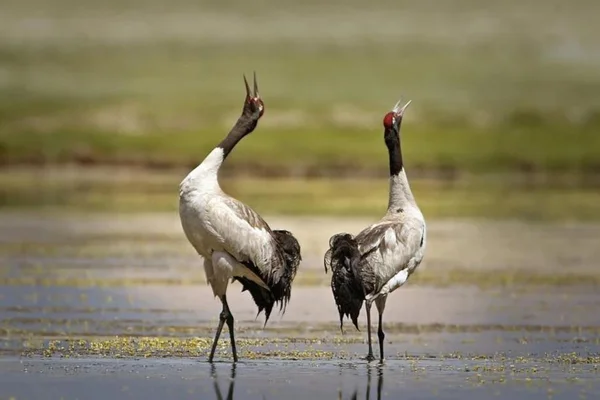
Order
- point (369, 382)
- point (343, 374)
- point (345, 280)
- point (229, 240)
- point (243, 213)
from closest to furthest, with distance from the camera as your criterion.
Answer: point (369, 382)
point (343, 374)
point (345, 280)
point (229, 240)
point (243, 213)

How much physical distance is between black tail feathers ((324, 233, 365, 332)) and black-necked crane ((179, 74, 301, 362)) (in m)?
0.82

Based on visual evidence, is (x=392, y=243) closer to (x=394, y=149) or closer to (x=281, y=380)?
(x=394, y=149)

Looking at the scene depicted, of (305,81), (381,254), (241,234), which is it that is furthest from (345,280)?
(305,81)

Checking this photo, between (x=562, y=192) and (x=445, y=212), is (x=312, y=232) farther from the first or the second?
(x=562, y=192)

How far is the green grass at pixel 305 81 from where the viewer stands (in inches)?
2889

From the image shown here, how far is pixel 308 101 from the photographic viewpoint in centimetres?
9775

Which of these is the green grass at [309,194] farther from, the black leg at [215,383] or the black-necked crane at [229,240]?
the black leg at [215,383]

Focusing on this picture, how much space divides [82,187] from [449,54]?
68.6 m

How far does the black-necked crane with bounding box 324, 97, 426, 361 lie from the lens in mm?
15180

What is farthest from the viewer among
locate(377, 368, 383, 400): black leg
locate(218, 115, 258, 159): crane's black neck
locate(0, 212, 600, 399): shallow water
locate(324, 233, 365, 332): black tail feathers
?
locate(218, 115, 258, 159): crane's black neck

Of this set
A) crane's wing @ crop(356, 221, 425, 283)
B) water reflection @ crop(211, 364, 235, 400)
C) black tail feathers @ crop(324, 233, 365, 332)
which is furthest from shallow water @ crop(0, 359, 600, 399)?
crane's wing @ crop(356, 221, 425, 283)

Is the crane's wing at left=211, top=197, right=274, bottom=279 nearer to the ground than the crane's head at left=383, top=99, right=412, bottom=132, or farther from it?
nearer to the ground

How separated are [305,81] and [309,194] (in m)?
57.9

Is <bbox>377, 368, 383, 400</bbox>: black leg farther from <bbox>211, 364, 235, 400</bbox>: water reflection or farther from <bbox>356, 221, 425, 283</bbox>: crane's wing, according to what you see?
<bbox>356, 221, 425, 283</bbox>: crane's wing
